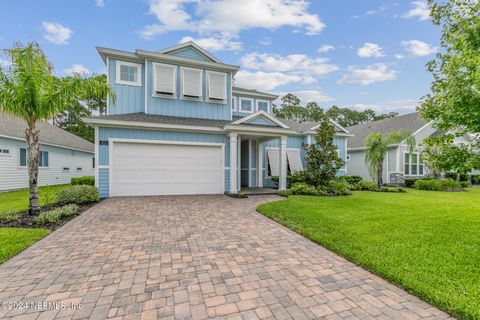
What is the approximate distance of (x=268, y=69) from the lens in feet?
66.1

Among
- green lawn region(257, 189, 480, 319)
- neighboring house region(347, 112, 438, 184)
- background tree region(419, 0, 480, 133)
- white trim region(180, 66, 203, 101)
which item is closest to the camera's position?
green lawn region(257, 189, 480, 319)

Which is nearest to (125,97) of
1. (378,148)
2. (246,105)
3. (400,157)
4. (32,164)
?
(32,164)

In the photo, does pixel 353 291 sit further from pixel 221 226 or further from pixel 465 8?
pixel 465 8

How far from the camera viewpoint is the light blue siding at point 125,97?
437 inches

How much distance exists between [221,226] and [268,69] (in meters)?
17.8

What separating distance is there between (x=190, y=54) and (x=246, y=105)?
5.41 metres

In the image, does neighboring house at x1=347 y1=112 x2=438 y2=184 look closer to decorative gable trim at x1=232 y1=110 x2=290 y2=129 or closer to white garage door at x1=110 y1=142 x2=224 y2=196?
decorative gable trim at x1=232 y1=110 x2=290 y2=129

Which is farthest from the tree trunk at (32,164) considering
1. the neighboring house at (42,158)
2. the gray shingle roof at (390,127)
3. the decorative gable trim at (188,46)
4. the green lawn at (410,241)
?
the gray shingle roof at (390,127)

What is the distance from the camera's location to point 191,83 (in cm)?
1195

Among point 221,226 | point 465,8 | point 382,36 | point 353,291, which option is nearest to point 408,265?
point 353,291

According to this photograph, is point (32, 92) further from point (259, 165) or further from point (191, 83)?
point (259, 165)

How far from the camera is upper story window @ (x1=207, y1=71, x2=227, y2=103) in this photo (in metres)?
12.3

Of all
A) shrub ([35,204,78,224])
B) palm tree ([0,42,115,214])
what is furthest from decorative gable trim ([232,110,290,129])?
shrub ([35,204,78,224])

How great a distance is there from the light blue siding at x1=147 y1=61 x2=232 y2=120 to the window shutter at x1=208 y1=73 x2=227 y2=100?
249 millimetres
